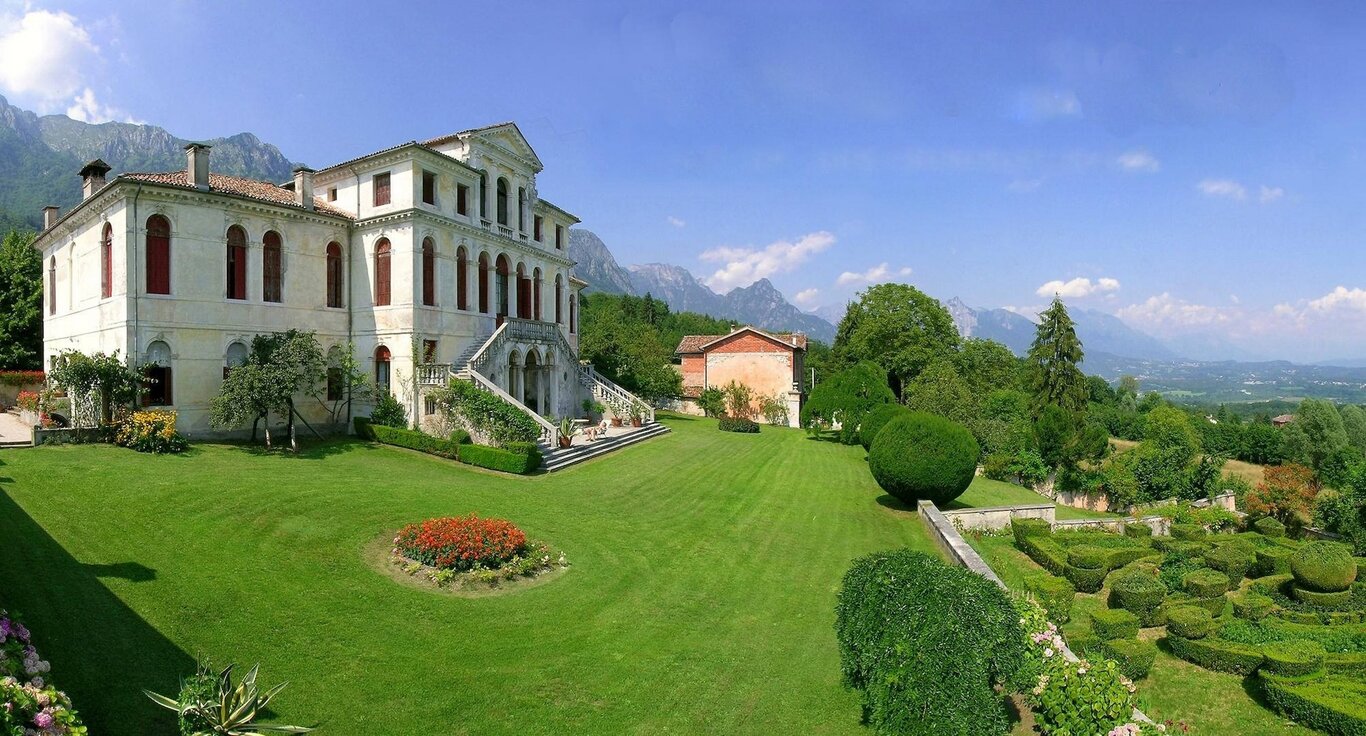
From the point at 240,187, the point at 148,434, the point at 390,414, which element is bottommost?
the point at 148,434

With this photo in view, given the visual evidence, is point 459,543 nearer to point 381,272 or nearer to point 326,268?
point 381,272

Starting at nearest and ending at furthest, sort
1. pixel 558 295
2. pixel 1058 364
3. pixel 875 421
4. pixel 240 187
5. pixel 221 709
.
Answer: pixel 221 709 < pixel 240 187 < pixel 875 421 < pixel 558 295 < pixel 1058 364

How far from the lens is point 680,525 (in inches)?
708

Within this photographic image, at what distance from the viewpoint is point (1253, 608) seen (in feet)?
53.9

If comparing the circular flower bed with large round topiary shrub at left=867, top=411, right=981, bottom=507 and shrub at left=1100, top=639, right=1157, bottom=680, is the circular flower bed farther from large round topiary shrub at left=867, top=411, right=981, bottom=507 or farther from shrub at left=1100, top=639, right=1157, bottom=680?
large round topiary shrub at left=867, top=411, right=981, bottom=507

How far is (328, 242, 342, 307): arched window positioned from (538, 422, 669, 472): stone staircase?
39.9ft

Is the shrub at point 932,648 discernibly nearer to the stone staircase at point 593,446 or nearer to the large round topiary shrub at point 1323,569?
the stone staircase at point 593,446

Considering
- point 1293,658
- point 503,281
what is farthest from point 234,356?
point 1293,658

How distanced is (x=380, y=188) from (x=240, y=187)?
17.2 feet

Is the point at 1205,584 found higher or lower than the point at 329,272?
lower

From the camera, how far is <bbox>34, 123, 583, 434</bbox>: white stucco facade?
2342cm

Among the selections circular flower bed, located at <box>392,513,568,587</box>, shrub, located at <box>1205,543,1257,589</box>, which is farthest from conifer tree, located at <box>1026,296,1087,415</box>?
circular flower bed, located at <box>392,513,568,587</box>

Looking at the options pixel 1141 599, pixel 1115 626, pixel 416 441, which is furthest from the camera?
pixel 416 441

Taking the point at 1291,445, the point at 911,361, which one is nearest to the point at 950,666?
the point at 911,361
